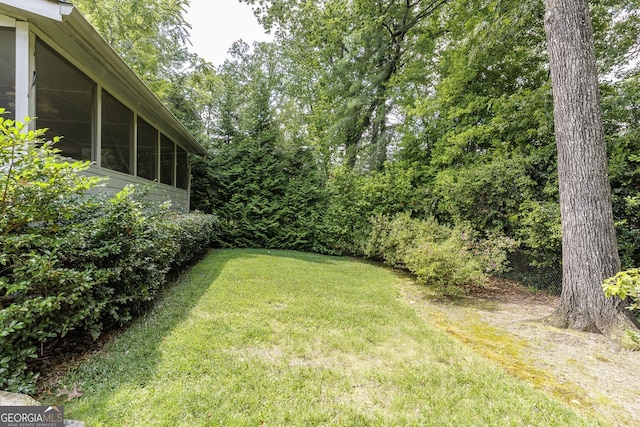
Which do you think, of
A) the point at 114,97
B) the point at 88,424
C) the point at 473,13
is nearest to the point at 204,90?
the point at 114,97

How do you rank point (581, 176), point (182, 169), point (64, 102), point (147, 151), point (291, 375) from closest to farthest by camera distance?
1. point (291, 375)
2. point (581, 176)
3. point (64, 102)
4. point (147, 151)
5. point (182, 169)

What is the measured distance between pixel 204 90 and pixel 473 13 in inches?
416

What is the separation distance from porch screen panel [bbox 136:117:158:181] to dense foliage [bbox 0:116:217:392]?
4.01m

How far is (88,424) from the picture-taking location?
1.75 m

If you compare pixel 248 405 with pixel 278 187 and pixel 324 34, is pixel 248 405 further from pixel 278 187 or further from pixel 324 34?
pixel 324 34

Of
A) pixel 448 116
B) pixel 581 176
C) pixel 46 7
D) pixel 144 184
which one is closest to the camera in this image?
pixel 46 7

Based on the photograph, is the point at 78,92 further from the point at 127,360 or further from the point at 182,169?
the point at 182,169

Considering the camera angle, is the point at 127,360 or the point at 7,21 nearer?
the point at 127,360

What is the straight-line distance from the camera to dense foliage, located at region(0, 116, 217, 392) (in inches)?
79.3

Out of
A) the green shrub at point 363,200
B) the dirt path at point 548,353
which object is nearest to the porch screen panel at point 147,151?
the green shrub at point 363,200

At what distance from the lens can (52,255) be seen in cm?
223

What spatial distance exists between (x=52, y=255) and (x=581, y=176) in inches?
233

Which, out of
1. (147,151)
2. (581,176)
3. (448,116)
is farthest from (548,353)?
(147,151)

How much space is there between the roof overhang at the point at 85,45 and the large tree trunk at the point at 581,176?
620cm
